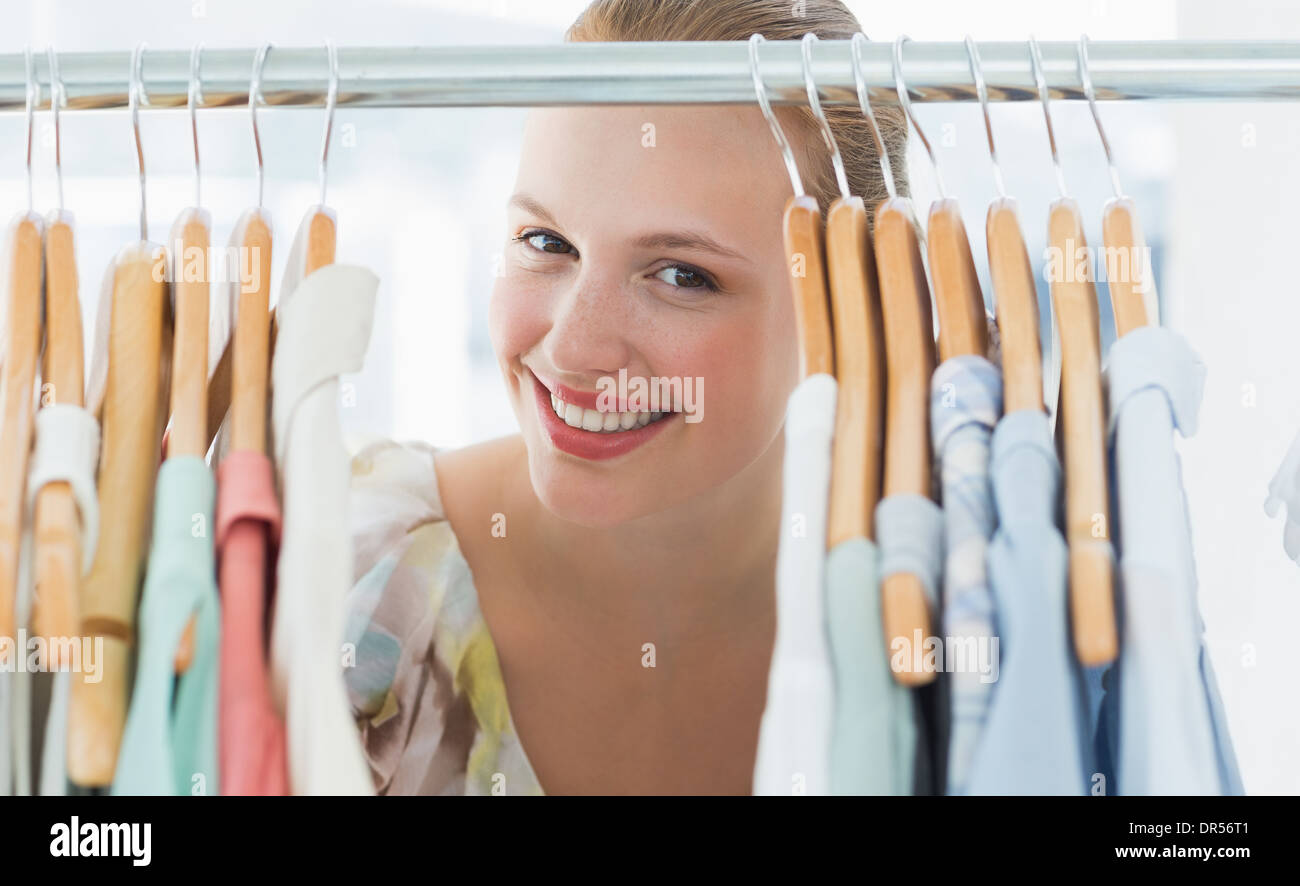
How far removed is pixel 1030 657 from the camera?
21.7 inches

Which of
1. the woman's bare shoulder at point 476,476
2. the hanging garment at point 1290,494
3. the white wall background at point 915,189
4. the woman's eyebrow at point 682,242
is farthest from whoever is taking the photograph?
the white wall background at point 915,189

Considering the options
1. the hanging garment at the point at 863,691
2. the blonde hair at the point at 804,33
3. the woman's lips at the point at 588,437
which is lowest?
the hanging garment at the point at 863,691

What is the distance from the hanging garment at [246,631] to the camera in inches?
22.6

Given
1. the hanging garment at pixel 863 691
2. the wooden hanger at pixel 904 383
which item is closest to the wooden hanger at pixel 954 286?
the wooden hanger at pixel 904 383

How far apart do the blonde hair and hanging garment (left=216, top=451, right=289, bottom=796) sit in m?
0.66

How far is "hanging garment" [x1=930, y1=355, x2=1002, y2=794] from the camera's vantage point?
0.57 metres

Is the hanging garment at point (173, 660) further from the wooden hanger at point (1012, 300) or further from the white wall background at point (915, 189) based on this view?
the white wall background at point (915, 189)

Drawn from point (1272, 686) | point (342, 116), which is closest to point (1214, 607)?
point (1272, 686)

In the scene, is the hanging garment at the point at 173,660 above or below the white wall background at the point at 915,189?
below

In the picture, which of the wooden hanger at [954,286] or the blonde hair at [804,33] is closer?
the wooden hanger at [954,286]

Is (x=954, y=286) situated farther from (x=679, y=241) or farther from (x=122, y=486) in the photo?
(x=122, y=486)

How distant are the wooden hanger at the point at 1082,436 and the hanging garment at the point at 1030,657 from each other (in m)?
0.01

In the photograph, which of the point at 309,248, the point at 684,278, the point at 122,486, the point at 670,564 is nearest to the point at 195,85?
the point at 309,248

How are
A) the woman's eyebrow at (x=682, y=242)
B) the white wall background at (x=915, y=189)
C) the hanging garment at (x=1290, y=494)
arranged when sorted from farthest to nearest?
the white wall background at (x=915, y=189), the woman's eyebrow at (x=682, y=242), the hanging garment at (x=1290, y=494)
